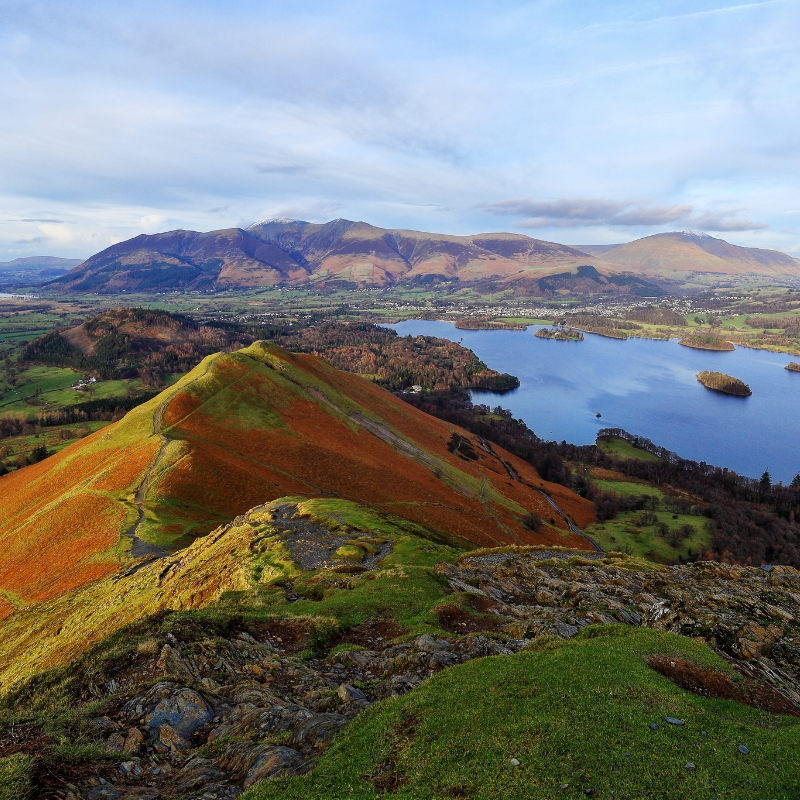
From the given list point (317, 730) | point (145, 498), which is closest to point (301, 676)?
point (317, 730)

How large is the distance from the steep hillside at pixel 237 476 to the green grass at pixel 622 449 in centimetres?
5399

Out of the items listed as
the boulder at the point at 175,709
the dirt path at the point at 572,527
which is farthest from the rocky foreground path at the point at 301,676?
the dirt path at the point at 572,527

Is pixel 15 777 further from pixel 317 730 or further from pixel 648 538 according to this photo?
pixel 648 538

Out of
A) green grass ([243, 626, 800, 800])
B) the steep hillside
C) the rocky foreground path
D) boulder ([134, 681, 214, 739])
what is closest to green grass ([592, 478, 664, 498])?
the steep hillside

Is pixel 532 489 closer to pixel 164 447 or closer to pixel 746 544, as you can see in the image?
pixel 746 544

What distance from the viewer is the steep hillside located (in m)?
59.4

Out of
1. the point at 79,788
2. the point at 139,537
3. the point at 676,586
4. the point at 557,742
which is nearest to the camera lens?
the point at 79,788

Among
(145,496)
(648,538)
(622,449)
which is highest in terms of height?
(145,496)

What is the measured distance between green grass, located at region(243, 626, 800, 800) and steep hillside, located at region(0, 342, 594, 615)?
163 ft

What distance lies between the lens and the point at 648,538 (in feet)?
387

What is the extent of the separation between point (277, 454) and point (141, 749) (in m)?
77.4

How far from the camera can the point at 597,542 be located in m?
114

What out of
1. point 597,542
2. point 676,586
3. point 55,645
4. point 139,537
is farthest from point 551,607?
point 597,542

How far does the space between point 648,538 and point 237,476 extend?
10741 centimetres
